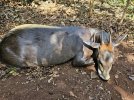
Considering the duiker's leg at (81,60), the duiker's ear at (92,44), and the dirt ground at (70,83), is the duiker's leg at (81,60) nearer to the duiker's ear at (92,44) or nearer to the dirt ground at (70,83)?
the dirt ground at (70,83)

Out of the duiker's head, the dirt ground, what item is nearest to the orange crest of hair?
the duiker's head

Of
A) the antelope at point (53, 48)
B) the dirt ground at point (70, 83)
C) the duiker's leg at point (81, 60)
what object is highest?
the antelope at point (53, 48)

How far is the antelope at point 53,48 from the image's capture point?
7.10 metres

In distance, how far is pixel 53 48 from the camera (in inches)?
287

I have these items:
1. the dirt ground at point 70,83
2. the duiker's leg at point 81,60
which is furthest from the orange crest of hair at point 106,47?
the dirt ground at point 70,83

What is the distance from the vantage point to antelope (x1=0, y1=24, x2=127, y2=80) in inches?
280

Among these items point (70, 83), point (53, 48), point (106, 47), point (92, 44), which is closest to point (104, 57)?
point (106, 47)

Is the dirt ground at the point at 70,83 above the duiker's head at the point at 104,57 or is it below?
below

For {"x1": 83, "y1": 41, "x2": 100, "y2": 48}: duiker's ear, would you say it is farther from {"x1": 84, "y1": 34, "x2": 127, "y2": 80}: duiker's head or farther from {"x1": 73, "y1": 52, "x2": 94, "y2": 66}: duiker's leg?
{"x1": 73, "y1": 52, "x2": 94, "y2": 66}: duiker's leg

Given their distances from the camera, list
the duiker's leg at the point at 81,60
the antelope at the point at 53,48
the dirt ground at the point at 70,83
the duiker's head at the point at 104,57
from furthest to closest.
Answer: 1. the duiker's leg at the point at 81,60
2. the antelope at the point at 53,48
3. the duiker's head at the point at 104,57
4. the dirt ground at the point at 70,83

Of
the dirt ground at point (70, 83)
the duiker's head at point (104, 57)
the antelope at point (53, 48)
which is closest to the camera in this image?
the dirt ground at point (70, 83)

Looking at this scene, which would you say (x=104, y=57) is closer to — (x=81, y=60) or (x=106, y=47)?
(x=106, y=47)

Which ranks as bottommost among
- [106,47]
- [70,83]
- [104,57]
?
[70,83]

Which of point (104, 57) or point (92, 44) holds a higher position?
point (92, 44)
